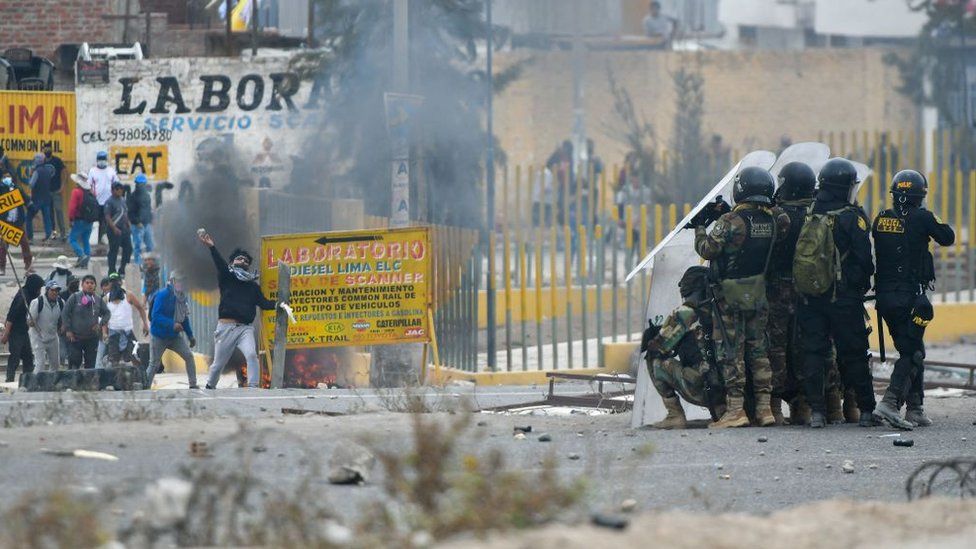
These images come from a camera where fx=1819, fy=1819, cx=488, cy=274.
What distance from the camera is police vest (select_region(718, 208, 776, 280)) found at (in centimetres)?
1044

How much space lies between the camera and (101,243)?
84.7 ft

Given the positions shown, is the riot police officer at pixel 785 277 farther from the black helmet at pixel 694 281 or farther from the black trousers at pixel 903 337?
the black trousers at pixel 903 337

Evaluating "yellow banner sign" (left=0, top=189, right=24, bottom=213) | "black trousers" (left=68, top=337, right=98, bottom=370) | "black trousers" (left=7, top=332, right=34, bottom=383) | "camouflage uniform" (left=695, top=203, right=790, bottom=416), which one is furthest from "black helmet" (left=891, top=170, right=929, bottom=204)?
"yellow banner sign" (left=0, top=189, right=24, bottom=213)

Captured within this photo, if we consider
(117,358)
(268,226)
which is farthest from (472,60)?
(117,358)

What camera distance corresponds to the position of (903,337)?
34.7ft

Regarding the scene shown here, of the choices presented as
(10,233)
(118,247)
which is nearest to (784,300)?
(10,233)

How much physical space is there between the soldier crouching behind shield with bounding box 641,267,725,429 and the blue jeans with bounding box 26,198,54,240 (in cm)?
1617

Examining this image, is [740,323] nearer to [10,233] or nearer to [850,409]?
[850,409]

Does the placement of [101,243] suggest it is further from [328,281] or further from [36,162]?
[328,281]

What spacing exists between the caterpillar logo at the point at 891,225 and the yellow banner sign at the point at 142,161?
18628mm

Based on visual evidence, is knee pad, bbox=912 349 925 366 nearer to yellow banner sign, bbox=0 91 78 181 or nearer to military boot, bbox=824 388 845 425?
military boot, bbox=824 388 845 425

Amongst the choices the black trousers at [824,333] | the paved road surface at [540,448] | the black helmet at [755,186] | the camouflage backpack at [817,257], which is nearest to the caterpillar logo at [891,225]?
the camouflage backpack at [817,257]

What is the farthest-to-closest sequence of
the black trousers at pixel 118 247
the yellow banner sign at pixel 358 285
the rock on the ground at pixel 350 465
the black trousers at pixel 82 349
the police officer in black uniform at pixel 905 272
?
the black trousers at pixel 118 247, the black trousers at pixel 82 349, the yellow banner sign at pixel 358 285, the police officer in black uniform at pixel 905 272, the rock on the ground at pixel 350 465

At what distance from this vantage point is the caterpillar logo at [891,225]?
34.5 ft
